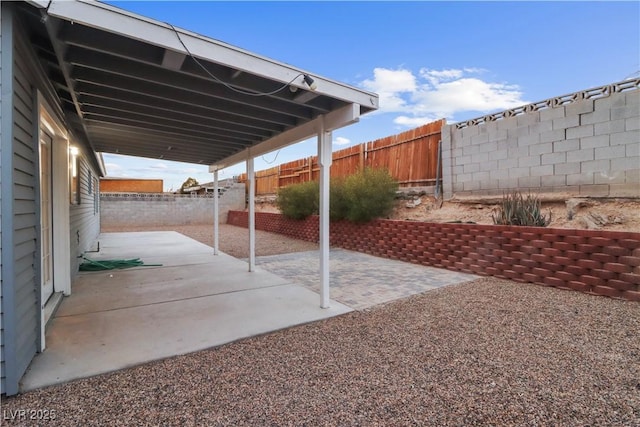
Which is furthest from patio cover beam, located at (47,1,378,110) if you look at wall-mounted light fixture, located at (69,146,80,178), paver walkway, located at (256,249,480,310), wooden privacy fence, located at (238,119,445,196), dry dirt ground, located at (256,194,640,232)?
wooden privacy fence, located at (238,119,445,196)

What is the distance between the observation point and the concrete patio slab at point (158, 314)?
2554mm

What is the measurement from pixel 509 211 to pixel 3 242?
6.56 meters

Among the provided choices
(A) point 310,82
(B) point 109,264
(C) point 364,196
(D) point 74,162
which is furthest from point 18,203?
(C) point 364,196

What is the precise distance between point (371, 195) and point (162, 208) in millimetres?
12255

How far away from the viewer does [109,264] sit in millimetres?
6082

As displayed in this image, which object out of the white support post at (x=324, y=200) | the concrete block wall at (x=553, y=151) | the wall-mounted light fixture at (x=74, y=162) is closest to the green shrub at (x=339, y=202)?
the concrete block wall at (x=553, y=151)

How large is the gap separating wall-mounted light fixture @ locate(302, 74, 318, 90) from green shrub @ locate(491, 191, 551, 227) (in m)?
4.47

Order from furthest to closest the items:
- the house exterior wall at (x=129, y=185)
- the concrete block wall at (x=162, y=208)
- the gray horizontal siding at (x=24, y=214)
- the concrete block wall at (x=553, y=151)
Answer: the house exterior wall at (x=129, y=185) → the concrete block wall at (x=162, y=208) → the concrete block wall at (x=553, y=151) → the gray horizontal siding at (x=24, y=214)

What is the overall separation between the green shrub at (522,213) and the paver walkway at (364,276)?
1236 millimetres

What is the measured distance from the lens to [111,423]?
5.85 feet

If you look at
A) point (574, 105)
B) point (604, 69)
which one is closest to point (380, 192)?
point (574, 105)

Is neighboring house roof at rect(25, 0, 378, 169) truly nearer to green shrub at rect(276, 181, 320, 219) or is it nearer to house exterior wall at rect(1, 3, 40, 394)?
house exterior wall at rect(1, 3, 40, 394)

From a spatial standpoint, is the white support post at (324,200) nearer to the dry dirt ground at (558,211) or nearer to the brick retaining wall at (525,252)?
the brick retaining wall at (525,252)

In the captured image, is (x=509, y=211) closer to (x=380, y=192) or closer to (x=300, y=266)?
(x=380, y=192)
